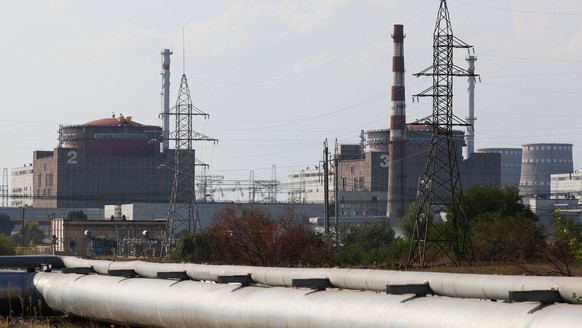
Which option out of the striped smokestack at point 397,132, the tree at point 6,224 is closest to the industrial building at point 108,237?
the striped smokestack at point 397,132

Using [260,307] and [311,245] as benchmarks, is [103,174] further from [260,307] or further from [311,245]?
[260,307]

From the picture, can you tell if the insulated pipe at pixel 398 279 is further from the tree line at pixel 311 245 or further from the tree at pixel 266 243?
the tree at pixel 266 243

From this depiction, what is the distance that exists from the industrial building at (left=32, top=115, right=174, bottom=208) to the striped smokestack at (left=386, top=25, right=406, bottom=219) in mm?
42631

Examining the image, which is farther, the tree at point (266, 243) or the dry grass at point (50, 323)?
the tree at point (266, 243)

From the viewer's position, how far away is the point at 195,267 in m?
19.5

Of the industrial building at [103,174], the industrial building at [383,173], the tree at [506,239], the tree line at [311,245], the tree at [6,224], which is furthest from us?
the industrial building at [103,174]

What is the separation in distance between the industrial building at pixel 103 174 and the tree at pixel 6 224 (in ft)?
33.6

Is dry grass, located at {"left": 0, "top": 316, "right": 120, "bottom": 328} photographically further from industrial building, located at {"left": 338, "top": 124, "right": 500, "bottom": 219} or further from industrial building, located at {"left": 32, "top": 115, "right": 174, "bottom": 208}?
industrial building, located at {"left": 32, "top": 115, "right": 174, "bottom": 208}

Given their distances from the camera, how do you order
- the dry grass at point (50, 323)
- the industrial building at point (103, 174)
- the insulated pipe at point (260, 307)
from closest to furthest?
the insulated pipe at point (260, 307), the dry grass at point (50, 323), the industrial building at point (103, 174)

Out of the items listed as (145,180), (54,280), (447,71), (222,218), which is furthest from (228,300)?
(145,180)

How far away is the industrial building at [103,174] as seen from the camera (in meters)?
190

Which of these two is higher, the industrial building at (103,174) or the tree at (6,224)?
the industrial building at (103,174)

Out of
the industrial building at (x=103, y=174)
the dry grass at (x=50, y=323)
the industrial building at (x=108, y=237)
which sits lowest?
the industrial building at (x=108, y=237)

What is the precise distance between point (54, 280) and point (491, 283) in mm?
7512
